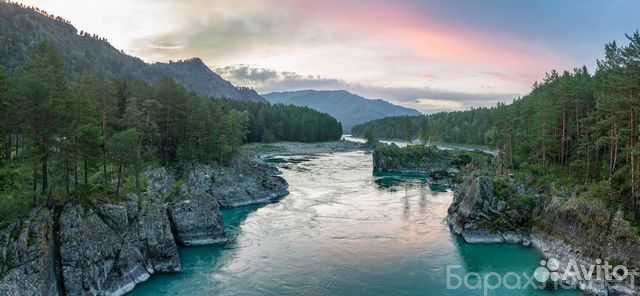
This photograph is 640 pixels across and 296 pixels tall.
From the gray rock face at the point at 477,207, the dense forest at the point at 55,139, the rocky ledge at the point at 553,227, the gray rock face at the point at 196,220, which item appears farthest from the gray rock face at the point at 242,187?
the gray rock face at the point at 477,207

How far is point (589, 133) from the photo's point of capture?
51.4 metres

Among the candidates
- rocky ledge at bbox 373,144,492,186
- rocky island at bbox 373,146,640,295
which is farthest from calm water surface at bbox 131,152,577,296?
rocky ledge at bbox 373,144,492,186

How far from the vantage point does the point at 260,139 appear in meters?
169

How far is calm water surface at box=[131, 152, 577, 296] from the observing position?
35938 millimetres

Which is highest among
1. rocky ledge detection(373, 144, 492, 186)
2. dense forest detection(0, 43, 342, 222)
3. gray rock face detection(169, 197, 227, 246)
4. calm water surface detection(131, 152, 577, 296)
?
dense forest detection(0, 43, 342, 222)

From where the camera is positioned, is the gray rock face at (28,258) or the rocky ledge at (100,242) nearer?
the gray rock face at (28,258)

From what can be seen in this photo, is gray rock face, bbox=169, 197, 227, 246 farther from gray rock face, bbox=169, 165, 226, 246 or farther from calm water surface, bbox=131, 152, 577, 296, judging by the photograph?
calm water surface, bbox=131, 152, 577, 296

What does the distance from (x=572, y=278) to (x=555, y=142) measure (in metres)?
26.3

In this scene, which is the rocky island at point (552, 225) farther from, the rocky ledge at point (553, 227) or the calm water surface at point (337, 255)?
the calm water surface at point (337, 255)

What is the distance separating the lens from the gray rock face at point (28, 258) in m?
26.0

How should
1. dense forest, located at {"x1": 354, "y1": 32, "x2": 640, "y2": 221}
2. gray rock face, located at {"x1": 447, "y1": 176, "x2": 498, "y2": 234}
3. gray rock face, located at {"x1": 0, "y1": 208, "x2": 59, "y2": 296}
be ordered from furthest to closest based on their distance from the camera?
gray rock face, located at {"x1": 447, "y1": 176, "x2": 498, "y2": 234}, dense forest, located at {"x1": 354, "y1": 32, "x2": 640, "y2": 221}, gray rock face, located at {"x1": 0, "y1": 208, "x2": 59, "y2": 296}

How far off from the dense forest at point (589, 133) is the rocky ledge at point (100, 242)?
40324mm

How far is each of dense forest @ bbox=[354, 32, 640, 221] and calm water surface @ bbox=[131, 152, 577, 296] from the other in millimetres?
10945

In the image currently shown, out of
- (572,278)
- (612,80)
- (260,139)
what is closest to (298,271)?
(572,278)
